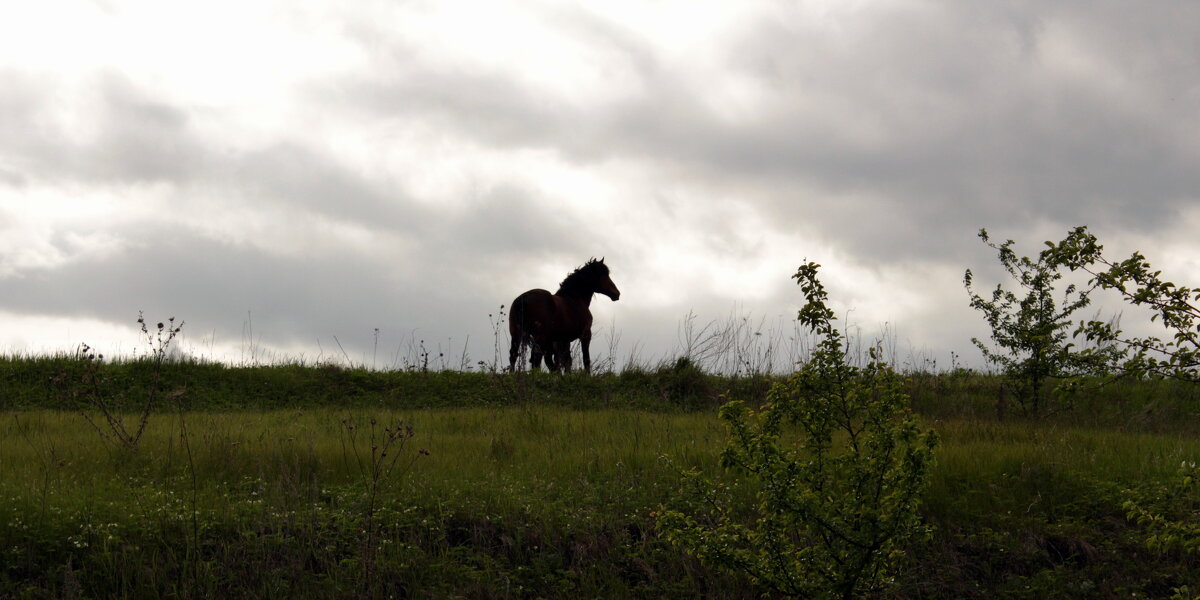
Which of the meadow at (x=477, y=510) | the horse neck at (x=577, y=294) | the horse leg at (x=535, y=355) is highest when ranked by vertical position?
the horse neck at (x=577, y=294)

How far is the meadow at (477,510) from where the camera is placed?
241 inches

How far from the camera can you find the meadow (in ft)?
20.1

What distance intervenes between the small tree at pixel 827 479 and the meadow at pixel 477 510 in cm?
71

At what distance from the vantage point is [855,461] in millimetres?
4668

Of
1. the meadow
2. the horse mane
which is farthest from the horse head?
the meadow

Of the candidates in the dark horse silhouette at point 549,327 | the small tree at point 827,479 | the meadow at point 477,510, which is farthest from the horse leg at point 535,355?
the small tree at point 827,479

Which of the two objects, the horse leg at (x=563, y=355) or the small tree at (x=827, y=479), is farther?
the horse leg at (x=563, y=355)

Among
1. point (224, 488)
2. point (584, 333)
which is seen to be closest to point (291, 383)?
point (584, 333)

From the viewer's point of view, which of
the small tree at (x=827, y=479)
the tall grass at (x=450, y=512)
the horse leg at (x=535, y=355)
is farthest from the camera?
the horse leg at (x=535, y=355)

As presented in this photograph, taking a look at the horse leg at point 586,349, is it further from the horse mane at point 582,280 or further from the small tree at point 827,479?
the small tree at point 827,479

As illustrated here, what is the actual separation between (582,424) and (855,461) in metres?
6.25

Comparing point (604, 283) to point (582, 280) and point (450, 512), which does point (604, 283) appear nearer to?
point (582, 280)

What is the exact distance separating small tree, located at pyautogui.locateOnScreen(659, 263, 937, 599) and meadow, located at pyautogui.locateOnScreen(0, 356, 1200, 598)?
713mm

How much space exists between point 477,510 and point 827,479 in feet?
10.6
